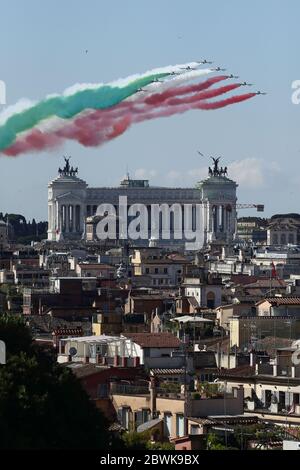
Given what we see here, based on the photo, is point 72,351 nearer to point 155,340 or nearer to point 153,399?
point 155,340

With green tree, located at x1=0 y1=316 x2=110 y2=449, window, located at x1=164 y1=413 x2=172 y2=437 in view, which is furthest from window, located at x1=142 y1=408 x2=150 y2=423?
green tree, located at x1=0 y1=316 x2=110 y2=449

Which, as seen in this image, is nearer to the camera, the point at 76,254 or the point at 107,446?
the point at 107,446

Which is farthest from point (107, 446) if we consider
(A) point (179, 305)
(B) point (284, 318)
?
(A) point (179, 305)

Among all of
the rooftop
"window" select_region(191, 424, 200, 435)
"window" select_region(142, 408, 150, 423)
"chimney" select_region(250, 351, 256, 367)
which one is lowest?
"window" select_region(191, 424, 200, 435)

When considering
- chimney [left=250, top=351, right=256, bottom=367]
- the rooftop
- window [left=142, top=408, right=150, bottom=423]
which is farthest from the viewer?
the rooftop

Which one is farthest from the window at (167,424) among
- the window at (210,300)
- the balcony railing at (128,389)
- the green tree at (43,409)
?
the window at (210,300)

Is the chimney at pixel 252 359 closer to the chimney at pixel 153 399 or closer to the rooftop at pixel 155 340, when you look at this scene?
the rooftop at pixel 155 340

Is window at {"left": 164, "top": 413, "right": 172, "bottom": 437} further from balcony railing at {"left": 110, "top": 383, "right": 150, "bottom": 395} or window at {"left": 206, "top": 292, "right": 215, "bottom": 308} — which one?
window at {"left": 206, "top": 292, "right": 215, "bottom": 308}
